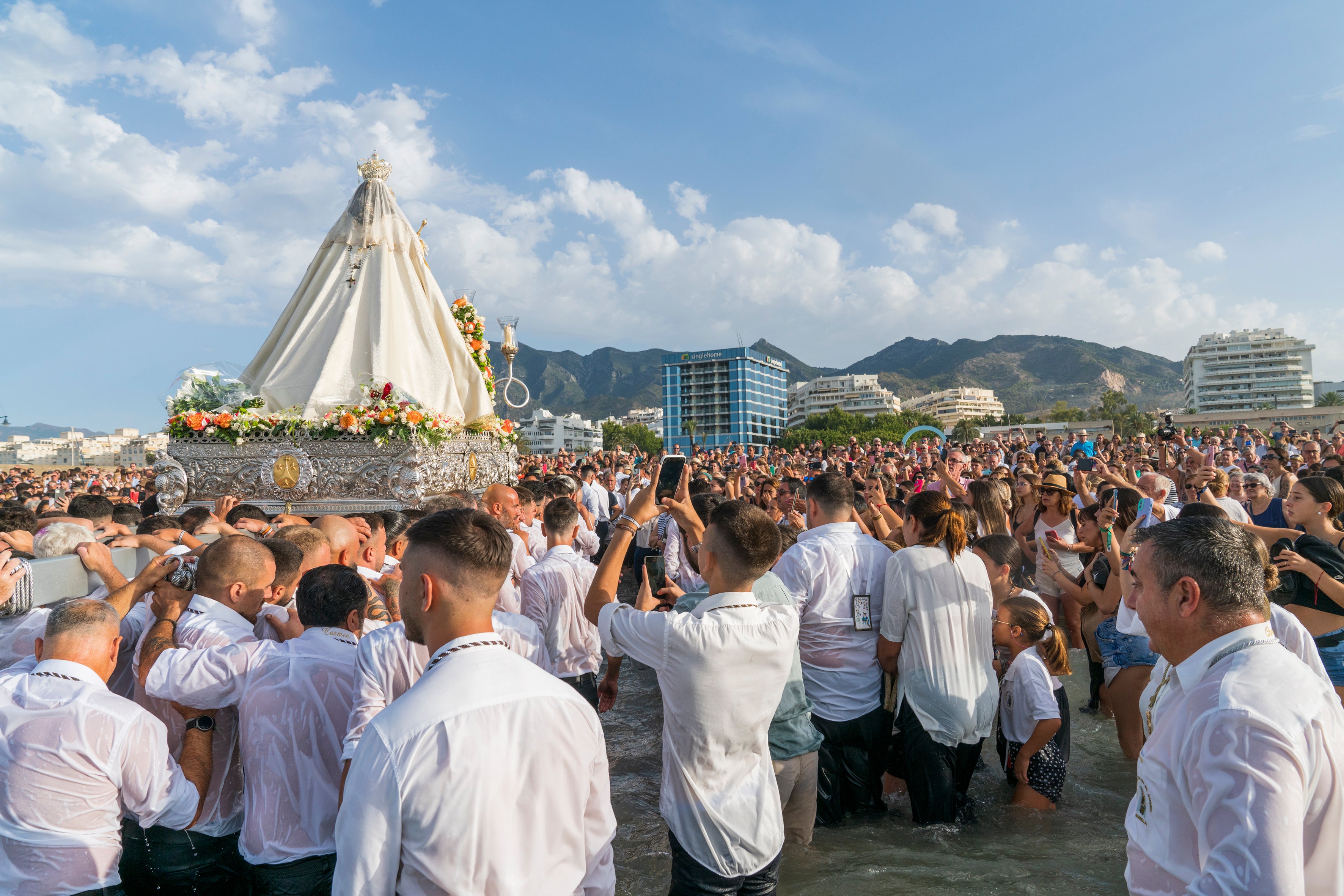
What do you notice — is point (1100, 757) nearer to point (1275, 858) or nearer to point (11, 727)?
point (1275, 858)

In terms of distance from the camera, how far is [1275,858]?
1.56 m

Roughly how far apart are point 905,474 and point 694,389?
138 m

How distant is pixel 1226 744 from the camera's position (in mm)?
1673

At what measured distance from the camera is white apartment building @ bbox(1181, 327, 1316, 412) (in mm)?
145500

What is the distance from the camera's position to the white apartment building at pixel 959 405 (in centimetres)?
17838

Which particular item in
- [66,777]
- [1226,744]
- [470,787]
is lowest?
[66,777]

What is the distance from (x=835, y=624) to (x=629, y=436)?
438 feet

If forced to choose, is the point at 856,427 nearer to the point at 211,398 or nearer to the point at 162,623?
the point at 211,398

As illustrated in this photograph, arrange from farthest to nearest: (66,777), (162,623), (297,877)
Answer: (162,623) → (297,877) → (66,777)

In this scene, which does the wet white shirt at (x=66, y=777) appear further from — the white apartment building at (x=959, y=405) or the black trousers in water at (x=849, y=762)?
the white apartment building at (x=959, y=405)

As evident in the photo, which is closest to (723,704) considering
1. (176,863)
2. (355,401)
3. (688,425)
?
(176,863)

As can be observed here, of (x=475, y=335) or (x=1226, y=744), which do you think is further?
(x=475, y=335)

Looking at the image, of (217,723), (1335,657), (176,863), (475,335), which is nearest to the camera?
(176,863)

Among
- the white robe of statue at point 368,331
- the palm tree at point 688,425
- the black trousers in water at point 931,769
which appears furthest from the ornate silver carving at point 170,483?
the palm tree at point 688,425
